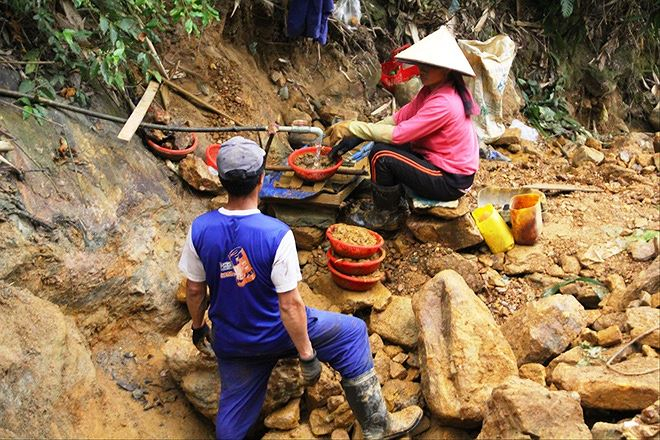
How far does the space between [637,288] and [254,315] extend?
2.36 meters

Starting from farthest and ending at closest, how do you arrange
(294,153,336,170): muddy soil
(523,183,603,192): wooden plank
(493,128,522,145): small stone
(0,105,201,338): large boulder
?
(493,128,522,145): small stone < (523,183,603,192): wooden plank < (294,153,336,170): muddy soil < (0,105,201,338): large boulder

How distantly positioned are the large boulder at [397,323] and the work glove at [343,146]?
134 cm

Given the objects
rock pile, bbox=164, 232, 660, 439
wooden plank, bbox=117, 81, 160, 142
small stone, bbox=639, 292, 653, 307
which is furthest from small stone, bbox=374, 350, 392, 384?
wooden plank, bbox=117, 81, 160, 142

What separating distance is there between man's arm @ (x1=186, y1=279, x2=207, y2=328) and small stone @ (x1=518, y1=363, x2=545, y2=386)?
1813 mm

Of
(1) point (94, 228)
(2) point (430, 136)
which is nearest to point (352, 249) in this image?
(2) point (430, 136)

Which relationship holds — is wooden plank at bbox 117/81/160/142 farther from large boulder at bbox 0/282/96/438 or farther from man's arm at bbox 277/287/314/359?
man's arm at bbox 277/287/314/359

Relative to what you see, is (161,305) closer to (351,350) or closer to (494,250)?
(351,350)

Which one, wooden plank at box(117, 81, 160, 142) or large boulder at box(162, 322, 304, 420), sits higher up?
wooden plank at box(117, 81, 160, 142)

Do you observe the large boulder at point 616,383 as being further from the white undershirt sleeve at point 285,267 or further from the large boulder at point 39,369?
the large boulder at point 39,369

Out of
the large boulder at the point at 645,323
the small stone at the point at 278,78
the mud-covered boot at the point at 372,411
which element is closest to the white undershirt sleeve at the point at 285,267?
the mud-covered boot at the point at 372,411

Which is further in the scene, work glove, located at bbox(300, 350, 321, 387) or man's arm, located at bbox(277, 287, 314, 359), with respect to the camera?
work glove, located at bbox(300, 350, 321, 387)

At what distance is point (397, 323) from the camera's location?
363 centimetres

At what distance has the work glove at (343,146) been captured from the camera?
4.34 metres

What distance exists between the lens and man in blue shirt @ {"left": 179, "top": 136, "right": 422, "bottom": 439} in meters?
2.40
